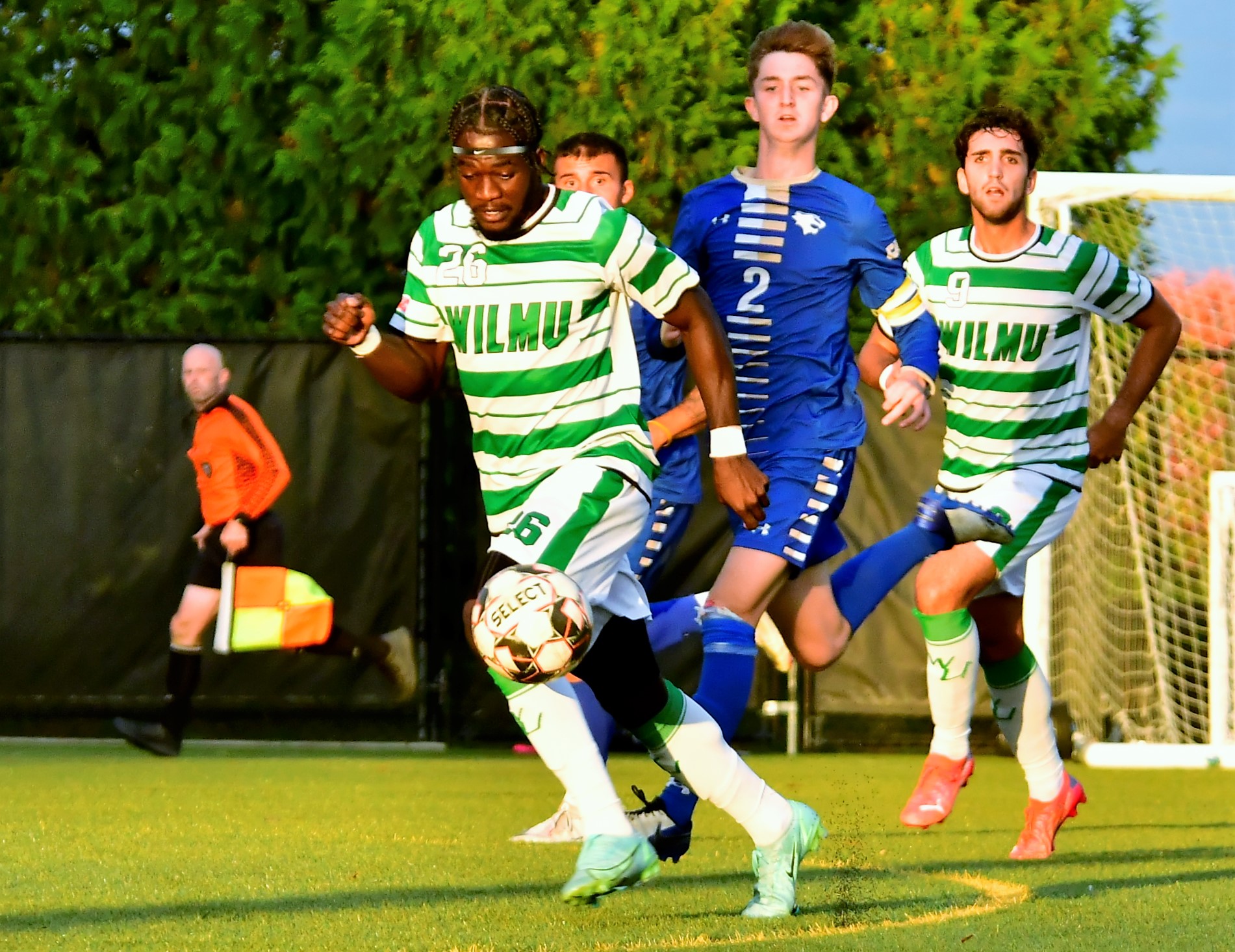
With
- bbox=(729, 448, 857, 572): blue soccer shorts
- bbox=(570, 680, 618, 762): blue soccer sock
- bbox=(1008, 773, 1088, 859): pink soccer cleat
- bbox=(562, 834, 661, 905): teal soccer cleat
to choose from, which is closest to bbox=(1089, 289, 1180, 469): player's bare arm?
bbox=(729, 448, 857, 572): blue soccer shorts

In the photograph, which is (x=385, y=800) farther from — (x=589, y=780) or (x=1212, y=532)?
(x=1212, y=532)

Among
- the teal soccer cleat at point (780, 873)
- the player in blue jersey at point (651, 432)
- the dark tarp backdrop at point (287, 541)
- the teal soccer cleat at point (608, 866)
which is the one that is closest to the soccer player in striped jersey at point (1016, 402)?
the player in blue jersey at point (651, 432)

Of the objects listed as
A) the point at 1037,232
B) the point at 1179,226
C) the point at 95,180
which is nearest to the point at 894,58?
the point at 1179,226

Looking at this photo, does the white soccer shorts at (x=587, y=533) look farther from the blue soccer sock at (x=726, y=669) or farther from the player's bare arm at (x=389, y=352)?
the blue soccer sock at (x=726, y=669)

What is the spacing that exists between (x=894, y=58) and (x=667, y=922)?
8.48 metres

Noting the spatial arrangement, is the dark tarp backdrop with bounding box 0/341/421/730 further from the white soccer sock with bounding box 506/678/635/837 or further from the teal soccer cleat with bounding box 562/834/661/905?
the teal soccer cleat with bounding box 562/834/661/905

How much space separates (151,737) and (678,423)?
15.9ft

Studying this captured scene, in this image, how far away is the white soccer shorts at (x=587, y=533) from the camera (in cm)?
463

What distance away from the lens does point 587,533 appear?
15.4 ft

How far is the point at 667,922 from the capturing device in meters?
4.86

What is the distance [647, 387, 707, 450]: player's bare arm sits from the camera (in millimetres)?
6797

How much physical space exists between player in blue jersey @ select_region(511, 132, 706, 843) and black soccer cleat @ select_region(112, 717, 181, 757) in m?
3.76

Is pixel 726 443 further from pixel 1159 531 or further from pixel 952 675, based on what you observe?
pixel 1159 531

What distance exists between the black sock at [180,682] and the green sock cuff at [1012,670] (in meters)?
5.11
